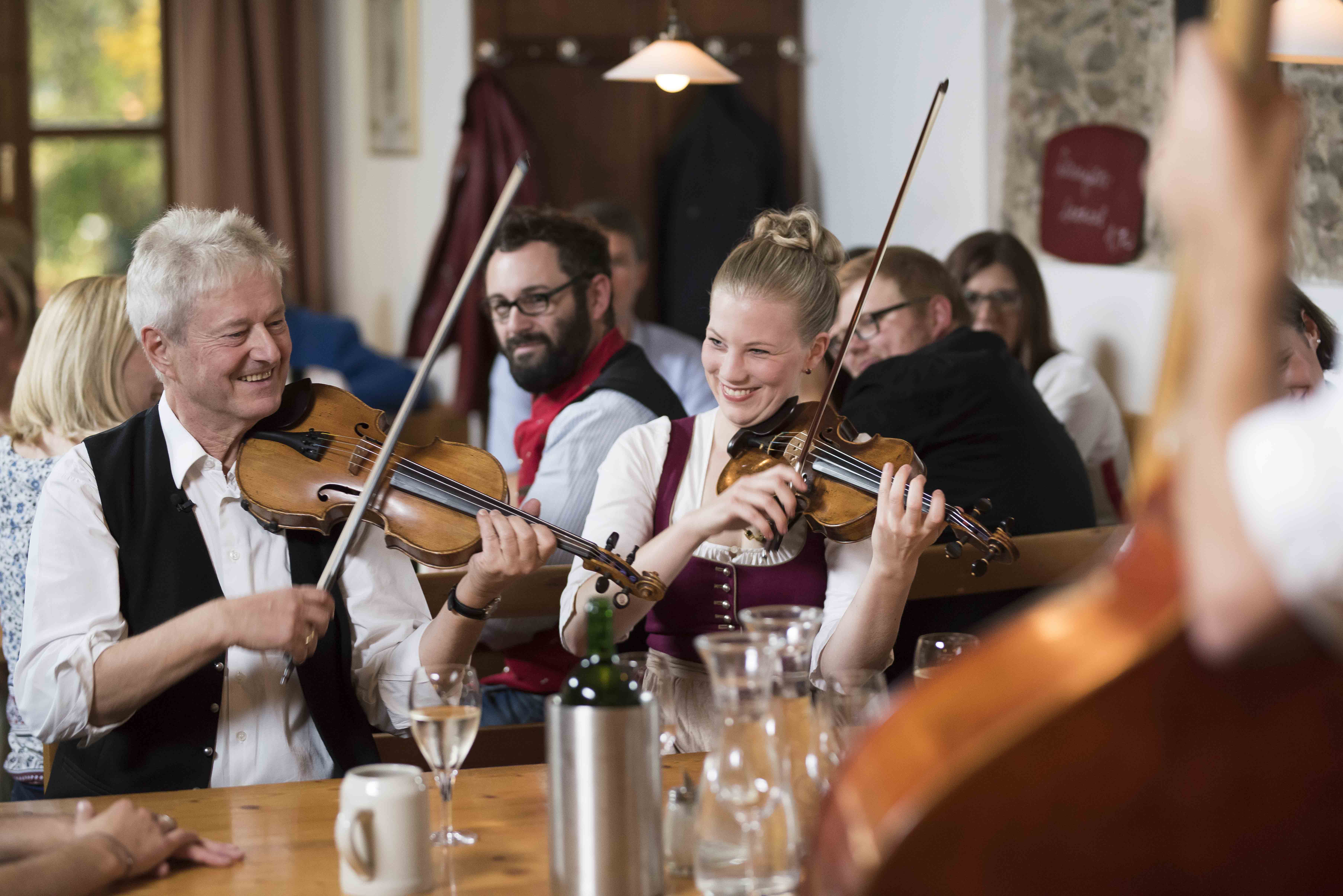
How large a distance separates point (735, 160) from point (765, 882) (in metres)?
3.70

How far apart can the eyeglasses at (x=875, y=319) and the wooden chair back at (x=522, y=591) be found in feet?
3.70

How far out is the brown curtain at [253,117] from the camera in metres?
5.20

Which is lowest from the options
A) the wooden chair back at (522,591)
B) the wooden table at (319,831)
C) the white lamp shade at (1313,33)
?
the wooden table at (319,831)

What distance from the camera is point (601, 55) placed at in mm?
4527

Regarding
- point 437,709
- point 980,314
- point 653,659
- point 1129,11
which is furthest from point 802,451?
point 1129,11

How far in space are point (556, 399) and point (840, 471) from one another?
1.13m

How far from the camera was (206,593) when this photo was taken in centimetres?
153

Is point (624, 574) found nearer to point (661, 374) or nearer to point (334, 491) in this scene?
point (334, 491)

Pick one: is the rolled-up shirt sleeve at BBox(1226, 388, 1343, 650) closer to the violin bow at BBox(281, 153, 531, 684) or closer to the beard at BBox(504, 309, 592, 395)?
the violin bow at BBox(281, 153, 531, 684)

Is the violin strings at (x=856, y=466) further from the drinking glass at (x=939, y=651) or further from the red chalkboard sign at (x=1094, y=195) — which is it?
the red chalkboard sign at (x=1094, y=195)

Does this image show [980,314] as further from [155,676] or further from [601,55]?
[155,676]

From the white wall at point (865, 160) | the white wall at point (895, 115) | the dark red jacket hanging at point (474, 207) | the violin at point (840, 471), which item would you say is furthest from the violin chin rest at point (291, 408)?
the dark red jacket hanging at point (474, 207)

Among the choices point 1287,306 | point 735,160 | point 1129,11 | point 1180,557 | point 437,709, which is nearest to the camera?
point 1180,557

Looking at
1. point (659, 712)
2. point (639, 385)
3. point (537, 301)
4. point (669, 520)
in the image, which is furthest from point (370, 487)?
point (537, 301)
